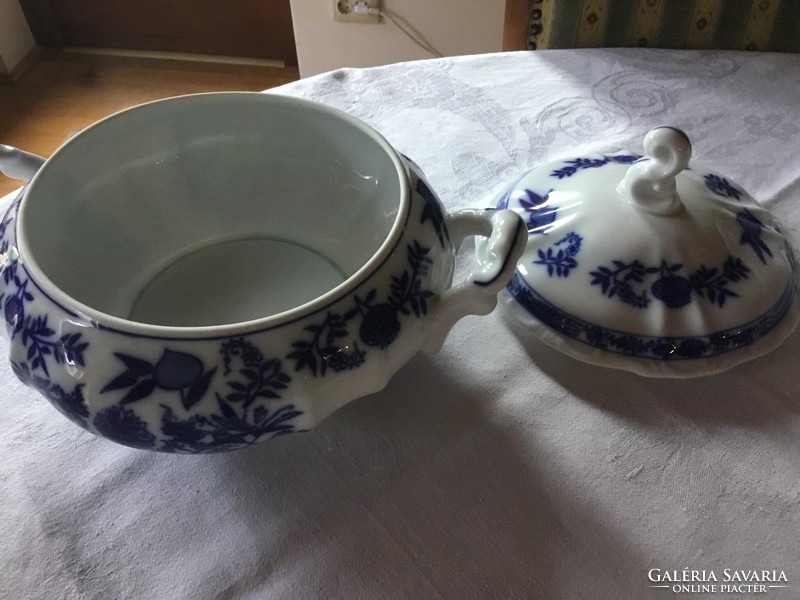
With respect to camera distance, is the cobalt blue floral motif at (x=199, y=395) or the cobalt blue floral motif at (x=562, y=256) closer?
the cobalt blue floral motif at (x=199, y=395)

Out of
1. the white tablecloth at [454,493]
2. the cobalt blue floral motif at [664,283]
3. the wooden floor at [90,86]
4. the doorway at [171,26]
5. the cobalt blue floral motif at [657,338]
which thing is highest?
the cobalt blue floral motif at [664,283]

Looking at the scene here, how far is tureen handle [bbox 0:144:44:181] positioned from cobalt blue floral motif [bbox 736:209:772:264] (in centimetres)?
42

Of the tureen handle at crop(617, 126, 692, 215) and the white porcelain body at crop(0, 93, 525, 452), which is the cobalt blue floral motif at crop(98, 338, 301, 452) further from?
the tureen handle at crop(617, 126, 692, 215)

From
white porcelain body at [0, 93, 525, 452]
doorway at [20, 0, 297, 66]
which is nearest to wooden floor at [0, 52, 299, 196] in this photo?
doorway at [20, 0, 297, 66]

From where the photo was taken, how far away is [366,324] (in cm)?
31

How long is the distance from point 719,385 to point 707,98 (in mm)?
340

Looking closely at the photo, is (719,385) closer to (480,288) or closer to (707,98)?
(480,288)

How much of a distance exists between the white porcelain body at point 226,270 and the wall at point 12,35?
53.8 inches

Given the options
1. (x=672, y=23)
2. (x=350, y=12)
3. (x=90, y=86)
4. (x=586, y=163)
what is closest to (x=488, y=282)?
(x=586, y=163)

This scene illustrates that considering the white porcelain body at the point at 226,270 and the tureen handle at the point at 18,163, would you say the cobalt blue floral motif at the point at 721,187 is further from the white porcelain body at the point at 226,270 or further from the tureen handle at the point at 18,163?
the tureen handle at the point at 18,163

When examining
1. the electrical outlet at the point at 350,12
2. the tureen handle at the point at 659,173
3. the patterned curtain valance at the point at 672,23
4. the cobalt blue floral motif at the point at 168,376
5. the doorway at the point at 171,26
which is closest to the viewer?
the cobalt blue floral motif at the point at 168,376

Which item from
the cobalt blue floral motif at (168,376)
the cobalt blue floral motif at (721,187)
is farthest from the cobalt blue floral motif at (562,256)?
the cobalt blue floral motif at (168,376)

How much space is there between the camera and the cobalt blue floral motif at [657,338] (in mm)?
395

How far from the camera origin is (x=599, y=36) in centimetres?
69
